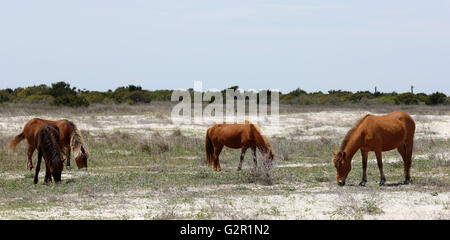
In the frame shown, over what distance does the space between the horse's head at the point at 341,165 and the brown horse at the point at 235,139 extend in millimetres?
2466

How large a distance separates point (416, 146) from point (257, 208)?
14.8 metres

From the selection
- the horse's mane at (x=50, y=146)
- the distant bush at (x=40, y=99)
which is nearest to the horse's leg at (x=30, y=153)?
the horse's mane at (x=50, y=146)

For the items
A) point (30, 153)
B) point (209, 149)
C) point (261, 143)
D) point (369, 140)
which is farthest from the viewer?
point (209, 149)

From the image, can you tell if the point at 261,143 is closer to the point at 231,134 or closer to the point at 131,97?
the point at 231,134

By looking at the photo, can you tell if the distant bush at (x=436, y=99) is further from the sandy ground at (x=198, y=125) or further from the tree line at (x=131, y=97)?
the sandy ground at (x=198, y=125)

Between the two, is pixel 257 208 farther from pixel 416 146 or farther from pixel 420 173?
Answer: pixel 416 146

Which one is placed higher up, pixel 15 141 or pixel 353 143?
pixel 353 143

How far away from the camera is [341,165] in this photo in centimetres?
1480

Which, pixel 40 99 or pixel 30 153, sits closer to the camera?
pixel 30 153

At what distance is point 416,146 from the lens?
24547 millimetres
